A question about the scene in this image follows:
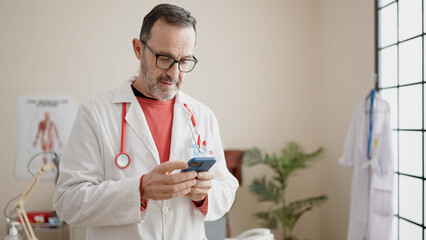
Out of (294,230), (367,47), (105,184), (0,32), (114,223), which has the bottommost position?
(294,230)

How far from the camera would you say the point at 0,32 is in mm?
3838

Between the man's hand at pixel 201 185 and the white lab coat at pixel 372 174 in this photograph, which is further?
the white lab coat at pixel 372 174

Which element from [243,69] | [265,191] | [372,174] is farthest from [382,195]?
[243,69]

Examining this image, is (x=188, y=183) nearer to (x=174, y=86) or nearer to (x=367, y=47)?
(x=174, y=86)

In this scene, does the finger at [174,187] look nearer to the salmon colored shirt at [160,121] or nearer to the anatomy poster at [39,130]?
the salmon colored shirt at [160,121]

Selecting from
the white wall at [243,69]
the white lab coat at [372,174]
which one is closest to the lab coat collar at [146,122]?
the white lab coat at [372,174]

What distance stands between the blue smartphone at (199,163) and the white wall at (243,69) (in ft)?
8.49

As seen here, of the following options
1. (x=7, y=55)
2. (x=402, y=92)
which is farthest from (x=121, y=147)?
(x=7, y=55)

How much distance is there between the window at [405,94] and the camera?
2855 mm

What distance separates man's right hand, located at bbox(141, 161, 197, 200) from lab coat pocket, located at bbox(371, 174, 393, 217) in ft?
6.71

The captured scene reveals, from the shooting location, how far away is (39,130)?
3.94m

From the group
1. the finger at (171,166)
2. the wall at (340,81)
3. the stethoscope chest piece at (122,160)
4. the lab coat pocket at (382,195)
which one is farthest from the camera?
the wall at (340,81)

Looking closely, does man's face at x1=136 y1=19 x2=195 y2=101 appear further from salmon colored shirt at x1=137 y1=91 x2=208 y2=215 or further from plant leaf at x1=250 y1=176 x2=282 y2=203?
plant leaf at x1=250 y1=176 x2=282 y2=203

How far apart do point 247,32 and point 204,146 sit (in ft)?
9.35
